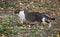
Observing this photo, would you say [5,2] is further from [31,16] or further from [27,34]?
[27,34]

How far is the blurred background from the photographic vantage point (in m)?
8.59

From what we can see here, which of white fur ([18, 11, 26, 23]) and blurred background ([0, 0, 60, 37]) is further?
white fur ([18, 11, 26, 23])

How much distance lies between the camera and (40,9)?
1439cm

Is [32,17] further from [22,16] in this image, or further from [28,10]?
[28,10]

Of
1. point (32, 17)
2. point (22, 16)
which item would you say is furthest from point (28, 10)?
point (22, 16)

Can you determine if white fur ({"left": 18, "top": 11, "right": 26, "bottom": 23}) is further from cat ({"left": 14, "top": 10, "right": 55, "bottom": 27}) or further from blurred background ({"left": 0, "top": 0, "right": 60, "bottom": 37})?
blurred background ({"left": 0, "top": 0, "right": 60, "bottom": 37})

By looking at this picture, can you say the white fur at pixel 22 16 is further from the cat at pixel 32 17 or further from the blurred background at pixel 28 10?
the blurred background at pixel 28 10

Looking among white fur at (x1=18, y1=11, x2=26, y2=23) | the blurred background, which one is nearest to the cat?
white fur at (x1=18, y1=11, x2=26, y2=23)

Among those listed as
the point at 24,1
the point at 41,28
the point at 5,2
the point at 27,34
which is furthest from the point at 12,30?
the point at 24,1

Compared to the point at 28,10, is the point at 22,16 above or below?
A: above

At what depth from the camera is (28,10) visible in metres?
13.7

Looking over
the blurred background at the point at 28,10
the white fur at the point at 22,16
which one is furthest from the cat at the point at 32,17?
the blurred background at the point at 28,10

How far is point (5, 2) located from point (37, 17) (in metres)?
4.45

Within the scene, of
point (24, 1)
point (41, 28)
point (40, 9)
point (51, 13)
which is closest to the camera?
point (41, 28)
